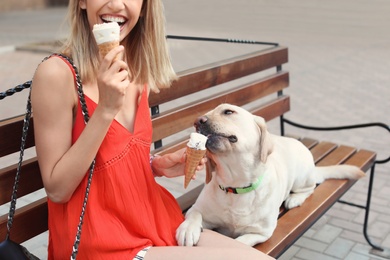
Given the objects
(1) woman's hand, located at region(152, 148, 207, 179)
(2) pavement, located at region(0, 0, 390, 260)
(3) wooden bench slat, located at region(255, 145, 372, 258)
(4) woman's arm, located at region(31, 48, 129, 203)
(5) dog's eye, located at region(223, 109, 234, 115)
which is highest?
(4) woman's arm, located at region(31, 48, 129, 203)

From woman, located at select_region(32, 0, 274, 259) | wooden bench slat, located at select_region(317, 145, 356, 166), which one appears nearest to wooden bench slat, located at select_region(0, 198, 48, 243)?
woman, located at select_region(32, 0, 274, 259)

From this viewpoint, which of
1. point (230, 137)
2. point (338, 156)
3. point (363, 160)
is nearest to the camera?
point (230, 137)

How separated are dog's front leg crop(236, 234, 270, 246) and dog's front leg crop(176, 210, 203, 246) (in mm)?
245

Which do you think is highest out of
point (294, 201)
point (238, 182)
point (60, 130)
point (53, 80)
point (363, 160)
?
point (53, 80)

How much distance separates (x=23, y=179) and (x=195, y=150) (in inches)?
32.6

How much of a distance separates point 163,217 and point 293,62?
900 cm

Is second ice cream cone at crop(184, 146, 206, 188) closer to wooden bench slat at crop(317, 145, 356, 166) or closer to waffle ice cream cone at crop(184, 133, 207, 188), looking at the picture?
waffle ice cream cone at crop(184, 133, 207, 188)

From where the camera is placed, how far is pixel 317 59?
1141 centimetres

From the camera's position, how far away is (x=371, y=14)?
57.6ft

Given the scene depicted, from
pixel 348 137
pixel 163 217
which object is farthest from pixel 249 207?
pixel 348 137

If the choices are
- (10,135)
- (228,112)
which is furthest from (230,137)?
(10,135)

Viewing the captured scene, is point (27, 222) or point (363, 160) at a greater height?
point (27, 222)

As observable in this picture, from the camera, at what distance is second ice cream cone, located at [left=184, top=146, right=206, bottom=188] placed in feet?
7.60

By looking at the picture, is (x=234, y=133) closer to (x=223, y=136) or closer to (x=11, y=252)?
(x=223, y=136)
